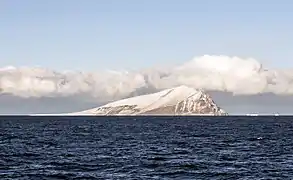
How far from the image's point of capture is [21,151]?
82562 mm

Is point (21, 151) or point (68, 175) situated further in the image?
point (21, 151)

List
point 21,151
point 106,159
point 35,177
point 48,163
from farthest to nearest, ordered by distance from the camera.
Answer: point 21,151, point 106,159, point 48,163, point 35,177

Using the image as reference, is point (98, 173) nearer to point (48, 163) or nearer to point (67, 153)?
point (48, 163)

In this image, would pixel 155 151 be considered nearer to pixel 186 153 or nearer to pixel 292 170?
pixel 186 153

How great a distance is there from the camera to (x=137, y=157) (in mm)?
72375

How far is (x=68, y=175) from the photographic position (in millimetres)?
54844

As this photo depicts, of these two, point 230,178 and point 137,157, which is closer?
point 230,178

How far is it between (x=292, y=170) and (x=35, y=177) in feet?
87.4


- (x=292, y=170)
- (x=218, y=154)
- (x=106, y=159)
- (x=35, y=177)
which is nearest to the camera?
(x=35, y=177)

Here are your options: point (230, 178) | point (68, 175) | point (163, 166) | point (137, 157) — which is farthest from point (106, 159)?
point (230, 178)

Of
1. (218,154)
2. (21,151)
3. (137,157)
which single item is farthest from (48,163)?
(218,154)

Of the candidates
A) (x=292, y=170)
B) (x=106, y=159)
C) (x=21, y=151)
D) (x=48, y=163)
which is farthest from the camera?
(x=21, y=151)

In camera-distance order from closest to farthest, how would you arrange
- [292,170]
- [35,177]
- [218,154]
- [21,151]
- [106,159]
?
→ [35,177] < [292,170] < [106,159] < [218,154] < [21,151]

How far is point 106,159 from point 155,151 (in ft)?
47.1
